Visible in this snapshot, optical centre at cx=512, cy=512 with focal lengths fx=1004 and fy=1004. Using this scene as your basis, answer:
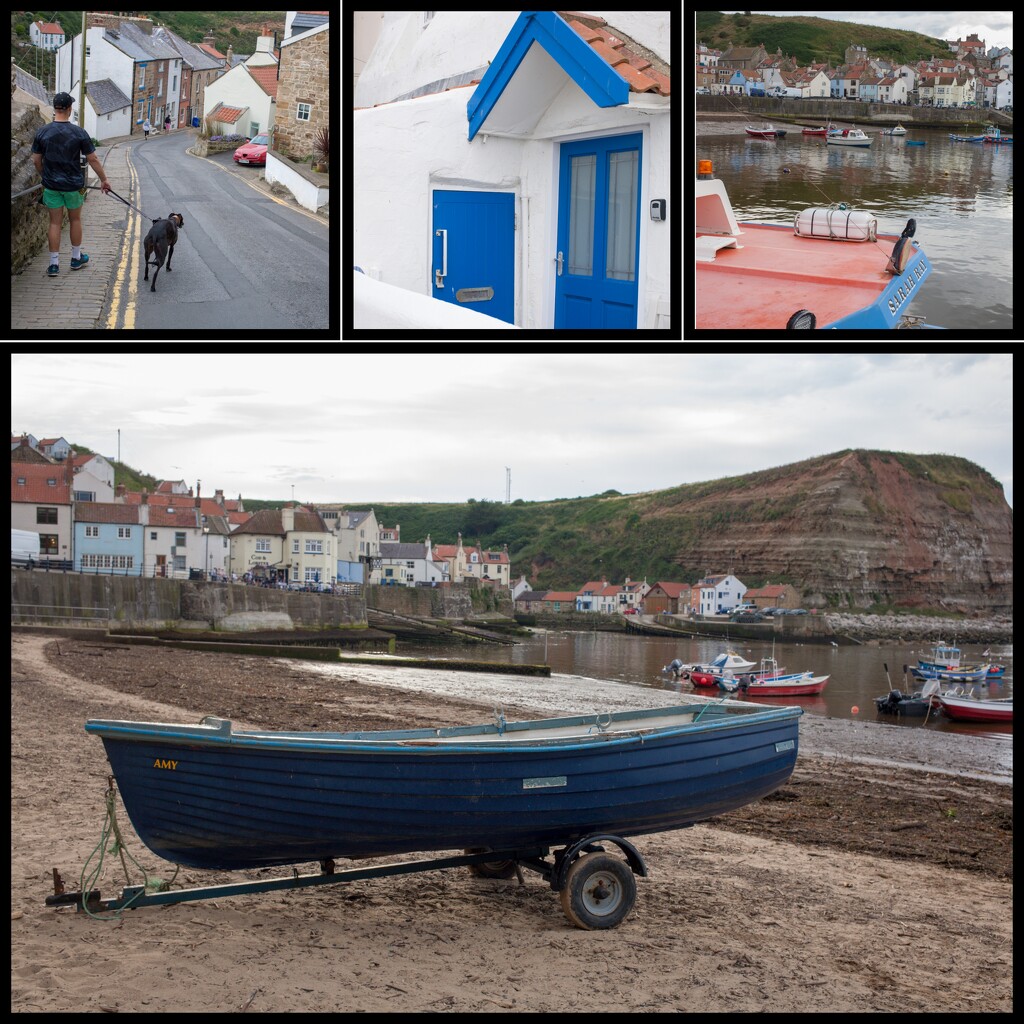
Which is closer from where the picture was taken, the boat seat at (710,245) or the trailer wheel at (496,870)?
the boat seat at (710,245)

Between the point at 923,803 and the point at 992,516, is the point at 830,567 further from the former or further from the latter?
the point at 923,803

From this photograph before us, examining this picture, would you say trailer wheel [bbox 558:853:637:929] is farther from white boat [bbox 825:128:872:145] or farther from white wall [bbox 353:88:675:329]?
white boat [bbox 825:128:872:145]

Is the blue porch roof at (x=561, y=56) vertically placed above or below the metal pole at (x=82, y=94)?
above

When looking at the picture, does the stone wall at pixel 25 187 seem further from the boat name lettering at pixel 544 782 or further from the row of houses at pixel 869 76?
the boat name lettering at pixel 544 782

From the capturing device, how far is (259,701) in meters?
11.0

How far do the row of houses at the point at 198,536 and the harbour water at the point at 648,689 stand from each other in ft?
5.85

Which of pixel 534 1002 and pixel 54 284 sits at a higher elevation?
pixel 54 284

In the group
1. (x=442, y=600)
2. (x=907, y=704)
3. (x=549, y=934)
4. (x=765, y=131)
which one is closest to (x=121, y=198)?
(x=765, y=131)

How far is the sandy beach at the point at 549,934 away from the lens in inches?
129

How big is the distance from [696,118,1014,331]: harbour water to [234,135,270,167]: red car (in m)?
1.51

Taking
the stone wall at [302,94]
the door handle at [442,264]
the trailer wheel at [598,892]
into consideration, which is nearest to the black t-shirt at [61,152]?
the stone wall at [302,94]

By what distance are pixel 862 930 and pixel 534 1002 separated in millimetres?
1653

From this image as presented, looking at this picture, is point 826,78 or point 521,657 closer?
point 826,78

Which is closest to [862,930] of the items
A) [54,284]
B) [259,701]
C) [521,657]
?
[54,284]
